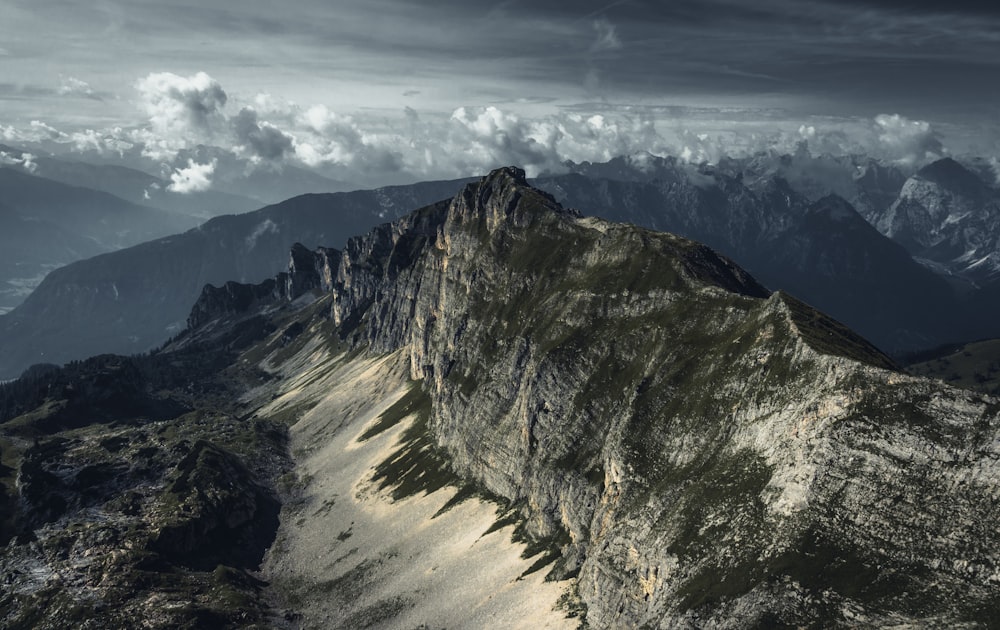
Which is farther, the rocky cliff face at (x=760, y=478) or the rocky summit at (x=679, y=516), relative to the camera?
A: the rocky summit at (x=679, y=516)

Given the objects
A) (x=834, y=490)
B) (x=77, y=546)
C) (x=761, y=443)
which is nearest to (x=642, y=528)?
(x=761, y=443)

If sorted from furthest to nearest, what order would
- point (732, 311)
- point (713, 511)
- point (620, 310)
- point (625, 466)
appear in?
point (620, 310), point (732, 311), point (625, 466), point (713, 511)

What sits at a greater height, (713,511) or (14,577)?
(713,511)

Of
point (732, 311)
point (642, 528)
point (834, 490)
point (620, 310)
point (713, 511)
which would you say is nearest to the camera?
point (834, 490)

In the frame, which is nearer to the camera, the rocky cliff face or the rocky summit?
the rocky cliff face

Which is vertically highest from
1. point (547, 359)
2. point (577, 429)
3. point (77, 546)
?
point (547, 359)

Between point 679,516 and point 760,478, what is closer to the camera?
point 760,478

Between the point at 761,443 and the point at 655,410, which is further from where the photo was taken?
the point at 655,410

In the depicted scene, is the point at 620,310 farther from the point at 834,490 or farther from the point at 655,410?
the point at 834,490

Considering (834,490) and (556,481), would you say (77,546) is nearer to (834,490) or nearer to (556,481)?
(556,481)

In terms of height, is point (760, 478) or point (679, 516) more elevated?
point (760, 478)
